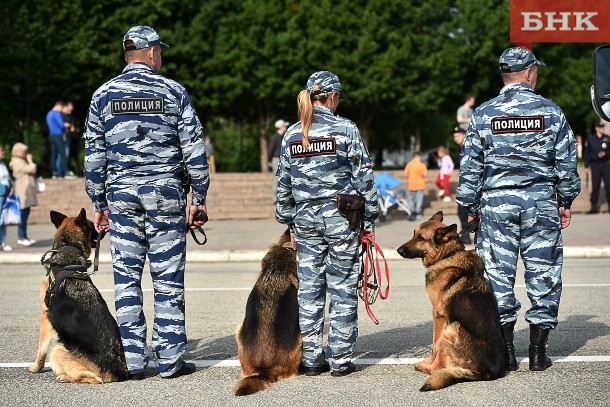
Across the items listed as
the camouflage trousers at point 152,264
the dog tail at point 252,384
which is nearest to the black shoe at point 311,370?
the dog tail at point 252,384

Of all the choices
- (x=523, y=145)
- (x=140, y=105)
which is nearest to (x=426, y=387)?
(x=523, y=145)

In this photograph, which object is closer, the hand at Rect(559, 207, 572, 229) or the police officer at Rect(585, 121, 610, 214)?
the hand at Rect(559, 207, 572, 229)

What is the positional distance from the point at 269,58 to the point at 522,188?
41070 mm

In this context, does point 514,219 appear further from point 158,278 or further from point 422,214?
point 422,214

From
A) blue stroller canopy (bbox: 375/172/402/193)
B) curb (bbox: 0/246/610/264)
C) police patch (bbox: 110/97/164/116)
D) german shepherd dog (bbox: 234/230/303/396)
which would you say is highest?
police patch (bbox: 110/97/164/116)

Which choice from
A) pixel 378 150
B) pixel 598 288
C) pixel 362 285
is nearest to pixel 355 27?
pixel 378 150

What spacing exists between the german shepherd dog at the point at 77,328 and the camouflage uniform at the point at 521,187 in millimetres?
2549

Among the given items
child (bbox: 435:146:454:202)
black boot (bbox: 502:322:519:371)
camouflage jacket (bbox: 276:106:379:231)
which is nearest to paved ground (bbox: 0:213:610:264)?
child (bbox: 435:146:454:202)

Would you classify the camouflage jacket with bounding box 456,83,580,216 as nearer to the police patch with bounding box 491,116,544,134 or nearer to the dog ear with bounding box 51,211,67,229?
the police patch with bounding box 491,116,544,134

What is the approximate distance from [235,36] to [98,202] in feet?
132

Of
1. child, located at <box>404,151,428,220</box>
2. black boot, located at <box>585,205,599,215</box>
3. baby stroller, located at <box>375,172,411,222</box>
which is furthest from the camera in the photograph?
black boot, located at <box>585,205,599,215</box>

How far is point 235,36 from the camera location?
45844 mm

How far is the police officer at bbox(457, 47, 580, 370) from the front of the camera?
6.45m

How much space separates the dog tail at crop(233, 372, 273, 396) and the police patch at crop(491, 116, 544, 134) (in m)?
2.25
